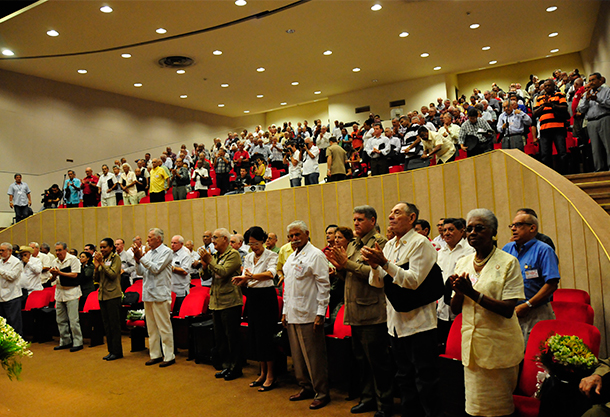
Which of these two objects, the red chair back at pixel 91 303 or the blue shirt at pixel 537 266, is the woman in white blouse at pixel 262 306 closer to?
the blue shirt at pixel 537 266

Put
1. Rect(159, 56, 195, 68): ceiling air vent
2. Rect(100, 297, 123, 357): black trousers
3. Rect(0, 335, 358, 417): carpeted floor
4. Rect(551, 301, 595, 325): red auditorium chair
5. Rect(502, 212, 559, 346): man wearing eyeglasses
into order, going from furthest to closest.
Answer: Rect(159, 56, 195, 68): ceiling air vent
Rect(100, 297, 123, 357): black trousers
Rect(0, 335, 358, 417): carpeted floor
Rect(551, 301, 595, 325): red auditorium chair
Rect(502, 212, 559, 346): man wearing eyeglasses

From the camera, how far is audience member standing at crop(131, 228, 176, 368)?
17.0 ft

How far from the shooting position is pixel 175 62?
1334 centimetres

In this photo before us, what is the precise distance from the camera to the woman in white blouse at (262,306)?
166 inches

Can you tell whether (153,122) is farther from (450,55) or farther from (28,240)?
(450,55)

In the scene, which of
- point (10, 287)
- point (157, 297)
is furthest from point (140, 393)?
point (10, 287)

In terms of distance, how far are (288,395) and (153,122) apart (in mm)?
15810

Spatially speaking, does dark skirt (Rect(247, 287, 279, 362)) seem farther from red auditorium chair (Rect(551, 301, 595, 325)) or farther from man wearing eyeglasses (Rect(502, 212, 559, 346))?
red auditorium chair (Rect(551, 301, 595, 325))

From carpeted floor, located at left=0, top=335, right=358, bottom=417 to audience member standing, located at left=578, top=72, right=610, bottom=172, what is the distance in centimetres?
462

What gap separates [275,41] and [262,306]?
9.77 metres

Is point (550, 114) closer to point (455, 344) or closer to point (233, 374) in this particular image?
point (455, 344)

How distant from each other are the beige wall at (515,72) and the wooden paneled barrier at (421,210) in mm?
11054

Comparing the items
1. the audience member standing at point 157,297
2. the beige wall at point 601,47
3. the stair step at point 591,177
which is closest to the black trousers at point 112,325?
the audience member standing at point 157,297

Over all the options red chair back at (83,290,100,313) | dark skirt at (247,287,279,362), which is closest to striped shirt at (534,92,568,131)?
dark skirt at (247,287,279,362)
